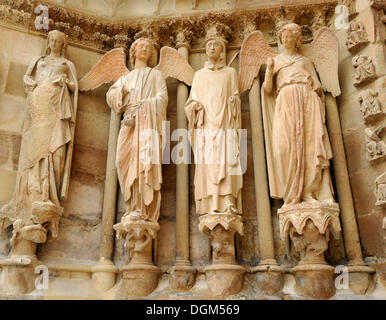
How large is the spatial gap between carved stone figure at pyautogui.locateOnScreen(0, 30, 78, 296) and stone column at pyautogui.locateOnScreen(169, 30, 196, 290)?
1.24 meters

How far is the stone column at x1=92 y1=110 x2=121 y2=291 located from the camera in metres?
4.12

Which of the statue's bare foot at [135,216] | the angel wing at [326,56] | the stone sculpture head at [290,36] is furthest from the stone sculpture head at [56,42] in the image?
the angel wing at [326,56]

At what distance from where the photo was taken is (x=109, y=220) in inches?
173

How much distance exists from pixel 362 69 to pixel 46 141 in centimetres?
351

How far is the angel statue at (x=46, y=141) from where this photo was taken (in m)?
4.05

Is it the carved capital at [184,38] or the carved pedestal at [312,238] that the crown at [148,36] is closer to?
the carved capital at [184,38]

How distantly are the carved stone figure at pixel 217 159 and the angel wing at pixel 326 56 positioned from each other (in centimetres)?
98

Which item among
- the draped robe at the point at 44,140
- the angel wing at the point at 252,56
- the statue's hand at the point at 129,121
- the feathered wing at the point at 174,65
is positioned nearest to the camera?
the draped robe at the point at 44,140

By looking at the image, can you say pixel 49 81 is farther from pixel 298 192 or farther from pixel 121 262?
pixel 298 192

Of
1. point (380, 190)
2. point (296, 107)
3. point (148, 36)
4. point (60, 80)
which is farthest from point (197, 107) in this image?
point (380, 190)

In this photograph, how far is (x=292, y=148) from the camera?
3.96 meters

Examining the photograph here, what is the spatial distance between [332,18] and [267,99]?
4.71 feet
